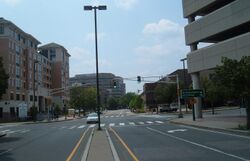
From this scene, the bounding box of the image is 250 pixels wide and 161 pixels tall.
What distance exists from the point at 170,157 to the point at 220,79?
43.4 feet

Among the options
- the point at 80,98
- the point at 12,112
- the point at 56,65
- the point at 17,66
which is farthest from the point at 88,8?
the point at 56,65

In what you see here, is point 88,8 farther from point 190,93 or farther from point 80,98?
point 80,98

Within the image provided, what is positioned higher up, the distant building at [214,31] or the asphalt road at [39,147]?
the distant building at [214,31]

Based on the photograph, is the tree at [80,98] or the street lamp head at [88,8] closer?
the street lamp head at [88,8]

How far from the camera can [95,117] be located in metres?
56.3

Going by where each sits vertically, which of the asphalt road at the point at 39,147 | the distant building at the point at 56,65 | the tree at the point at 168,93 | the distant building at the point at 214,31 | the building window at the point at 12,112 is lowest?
the asphalt road at the point at 39,147

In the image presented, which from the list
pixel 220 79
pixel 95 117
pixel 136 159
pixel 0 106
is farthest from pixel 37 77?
pixel 136 159

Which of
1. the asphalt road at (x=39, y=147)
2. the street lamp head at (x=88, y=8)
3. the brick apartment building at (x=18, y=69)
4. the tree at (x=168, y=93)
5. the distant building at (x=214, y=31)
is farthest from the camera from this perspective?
the tree at (x=168, y=93)

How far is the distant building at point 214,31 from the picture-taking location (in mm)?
38416

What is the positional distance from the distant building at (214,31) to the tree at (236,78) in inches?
480

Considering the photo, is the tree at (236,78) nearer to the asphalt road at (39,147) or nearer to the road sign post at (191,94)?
the asphalt road at (39,147)

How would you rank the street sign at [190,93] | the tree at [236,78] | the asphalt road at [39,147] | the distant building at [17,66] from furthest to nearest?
the distant building at [17,66] → the street sign at [190,93] → the tree at [236,78] → the asphalt road at [39,147]

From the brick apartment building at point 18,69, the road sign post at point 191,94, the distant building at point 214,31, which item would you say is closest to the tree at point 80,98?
the brick apartment building at point 18,69

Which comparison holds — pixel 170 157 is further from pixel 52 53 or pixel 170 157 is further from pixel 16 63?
pixel 52 53
